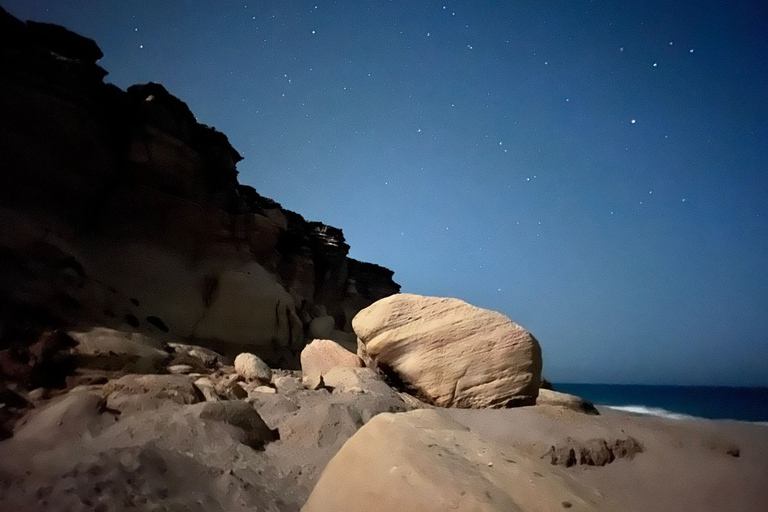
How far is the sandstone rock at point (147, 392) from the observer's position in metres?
3.05

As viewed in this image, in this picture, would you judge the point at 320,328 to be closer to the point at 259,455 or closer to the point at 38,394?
the point at 38,394

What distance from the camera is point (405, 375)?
4770mm

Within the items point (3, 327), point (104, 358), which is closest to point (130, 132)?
point (3, 327)

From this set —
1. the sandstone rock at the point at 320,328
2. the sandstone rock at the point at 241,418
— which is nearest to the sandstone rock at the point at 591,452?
the sandstone rock at the point at 241,418

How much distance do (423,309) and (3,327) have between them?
5040 millimetres

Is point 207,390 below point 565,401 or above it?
below

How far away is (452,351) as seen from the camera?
179 inches

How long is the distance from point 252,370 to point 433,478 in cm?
421

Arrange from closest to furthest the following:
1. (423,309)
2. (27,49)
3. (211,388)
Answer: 1. (211,388)
2. (423,309)
3. (27,49)

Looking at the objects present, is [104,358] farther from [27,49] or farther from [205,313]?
[27,49]

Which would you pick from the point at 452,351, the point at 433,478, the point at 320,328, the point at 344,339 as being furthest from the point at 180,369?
the point at 344,339

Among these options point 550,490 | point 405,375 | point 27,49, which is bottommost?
point 405,375

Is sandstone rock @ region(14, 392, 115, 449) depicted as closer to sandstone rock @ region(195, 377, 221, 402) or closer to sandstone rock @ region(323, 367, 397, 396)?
sandstone rock @ region(195, 377, 221, 402)

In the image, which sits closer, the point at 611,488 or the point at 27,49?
the point at 611,488
